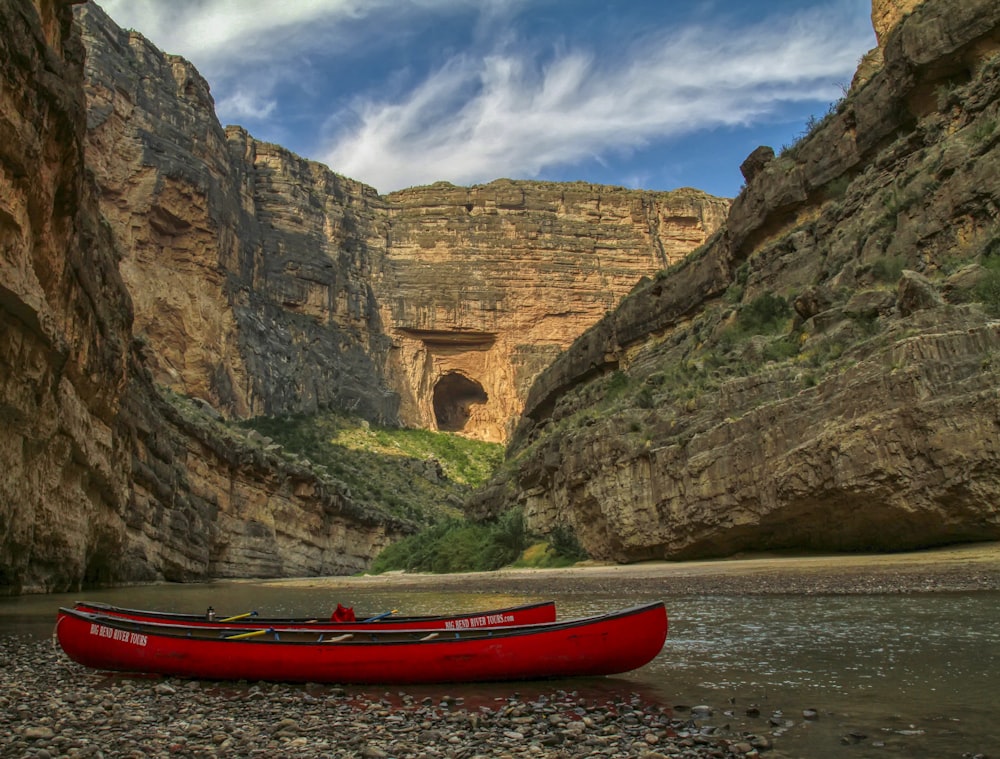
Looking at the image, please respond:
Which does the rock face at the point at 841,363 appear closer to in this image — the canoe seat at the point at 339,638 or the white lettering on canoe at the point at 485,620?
the white lettering on canoe at the point at 485,620

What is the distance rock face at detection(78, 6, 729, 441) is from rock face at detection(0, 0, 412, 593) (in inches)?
1001

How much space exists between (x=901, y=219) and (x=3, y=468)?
22068 mm

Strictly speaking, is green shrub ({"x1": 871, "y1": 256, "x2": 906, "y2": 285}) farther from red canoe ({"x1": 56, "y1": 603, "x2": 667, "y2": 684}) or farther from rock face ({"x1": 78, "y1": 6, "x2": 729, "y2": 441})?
rock face ({"x1": 78, "y1": 6, "x2": 729, "y2": 441})

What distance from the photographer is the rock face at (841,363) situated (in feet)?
43.2

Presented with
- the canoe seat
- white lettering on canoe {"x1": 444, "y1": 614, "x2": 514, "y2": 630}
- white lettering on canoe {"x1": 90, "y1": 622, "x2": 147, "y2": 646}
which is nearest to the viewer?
the canoe seat

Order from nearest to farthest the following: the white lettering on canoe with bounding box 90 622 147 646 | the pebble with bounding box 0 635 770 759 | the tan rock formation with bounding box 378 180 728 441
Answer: the pebble with bounding box 0 635 770 759 → the white lettering on canoe with bounding box 90 622 147 646 → the tan rock formation with bounding box 378 180 728 441

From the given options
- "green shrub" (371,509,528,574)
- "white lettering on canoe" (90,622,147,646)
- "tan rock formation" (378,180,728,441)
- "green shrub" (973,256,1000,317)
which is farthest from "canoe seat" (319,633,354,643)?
"tan rock formation" (378,180,728,441)

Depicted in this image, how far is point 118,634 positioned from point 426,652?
3.66 metres

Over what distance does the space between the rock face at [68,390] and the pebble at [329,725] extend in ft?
27.0

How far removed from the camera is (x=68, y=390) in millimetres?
17656

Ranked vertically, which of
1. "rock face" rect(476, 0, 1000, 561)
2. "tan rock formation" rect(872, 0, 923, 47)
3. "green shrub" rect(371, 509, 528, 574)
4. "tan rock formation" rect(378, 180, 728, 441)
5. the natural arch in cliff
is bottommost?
"green shrub" rect(371, 509, 528, 574)

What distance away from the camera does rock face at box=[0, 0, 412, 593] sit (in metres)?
12.2

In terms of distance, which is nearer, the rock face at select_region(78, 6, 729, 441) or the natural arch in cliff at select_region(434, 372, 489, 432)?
the rock face at select_region(78, 6, 729, 441)

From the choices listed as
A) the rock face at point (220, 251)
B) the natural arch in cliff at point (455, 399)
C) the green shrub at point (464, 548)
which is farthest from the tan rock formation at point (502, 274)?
the green shrub at point (464, 548)
